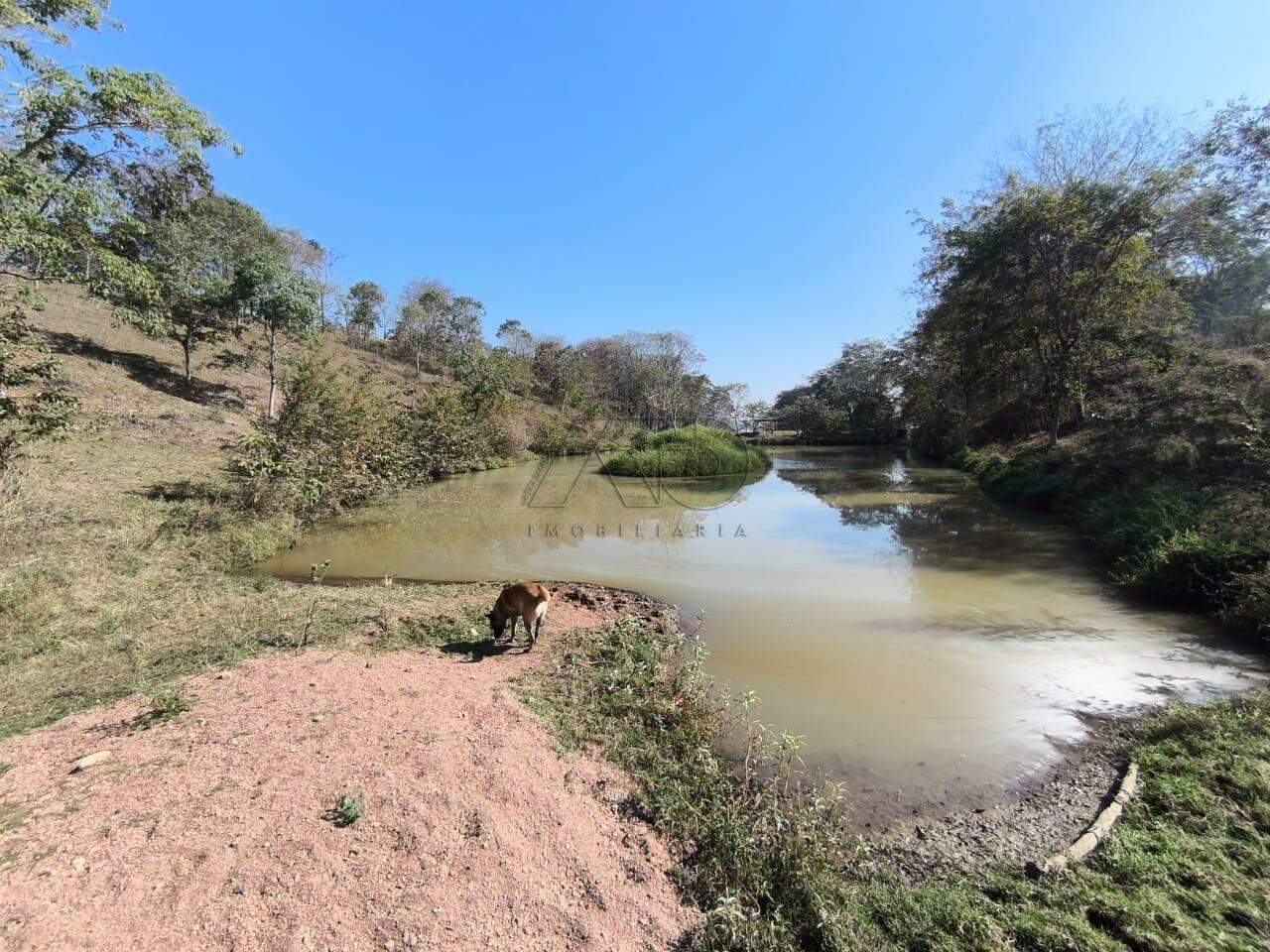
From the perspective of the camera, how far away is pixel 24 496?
233 inches

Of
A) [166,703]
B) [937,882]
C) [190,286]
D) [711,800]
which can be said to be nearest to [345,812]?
[166,703]

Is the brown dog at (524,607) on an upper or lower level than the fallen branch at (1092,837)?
upper

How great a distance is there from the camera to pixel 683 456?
18.7 meters

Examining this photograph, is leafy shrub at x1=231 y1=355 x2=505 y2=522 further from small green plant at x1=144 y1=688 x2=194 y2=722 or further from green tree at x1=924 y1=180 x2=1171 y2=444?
green tree at x1=924 y1=180 x2=1171 y2=444

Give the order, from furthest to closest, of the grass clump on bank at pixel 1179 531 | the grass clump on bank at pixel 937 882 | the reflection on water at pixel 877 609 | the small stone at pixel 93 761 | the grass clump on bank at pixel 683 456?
1. the grass clump on bank at pixel 683 456
2. the grass clump on bank at pixel 1179 531
3. the reflection on water at pixel 877 609
4. the small stone at pixel 93 761
5. the grass clump on bank at pixel 937 882

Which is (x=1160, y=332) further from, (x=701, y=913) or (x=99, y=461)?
(x=99, y=461)

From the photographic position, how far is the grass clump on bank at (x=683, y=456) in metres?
18.3

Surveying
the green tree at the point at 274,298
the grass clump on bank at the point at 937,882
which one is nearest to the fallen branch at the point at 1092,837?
the grass clump on bank at the point at 937,882

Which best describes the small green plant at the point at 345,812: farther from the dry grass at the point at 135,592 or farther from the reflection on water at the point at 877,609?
the reflection on water at the point at 877,609

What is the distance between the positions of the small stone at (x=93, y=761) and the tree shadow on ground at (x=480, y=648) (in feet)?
6.80

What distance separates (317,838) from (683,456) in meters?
17.0

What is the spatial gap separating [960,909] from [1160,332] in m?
19.0

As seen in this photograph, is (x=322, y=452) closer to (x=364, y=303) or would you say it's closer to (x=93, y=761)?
(x=93, y=761)

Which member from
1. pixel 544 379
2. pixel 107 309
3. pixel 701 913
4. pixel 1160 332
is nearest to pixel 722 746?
pixel 701 913
